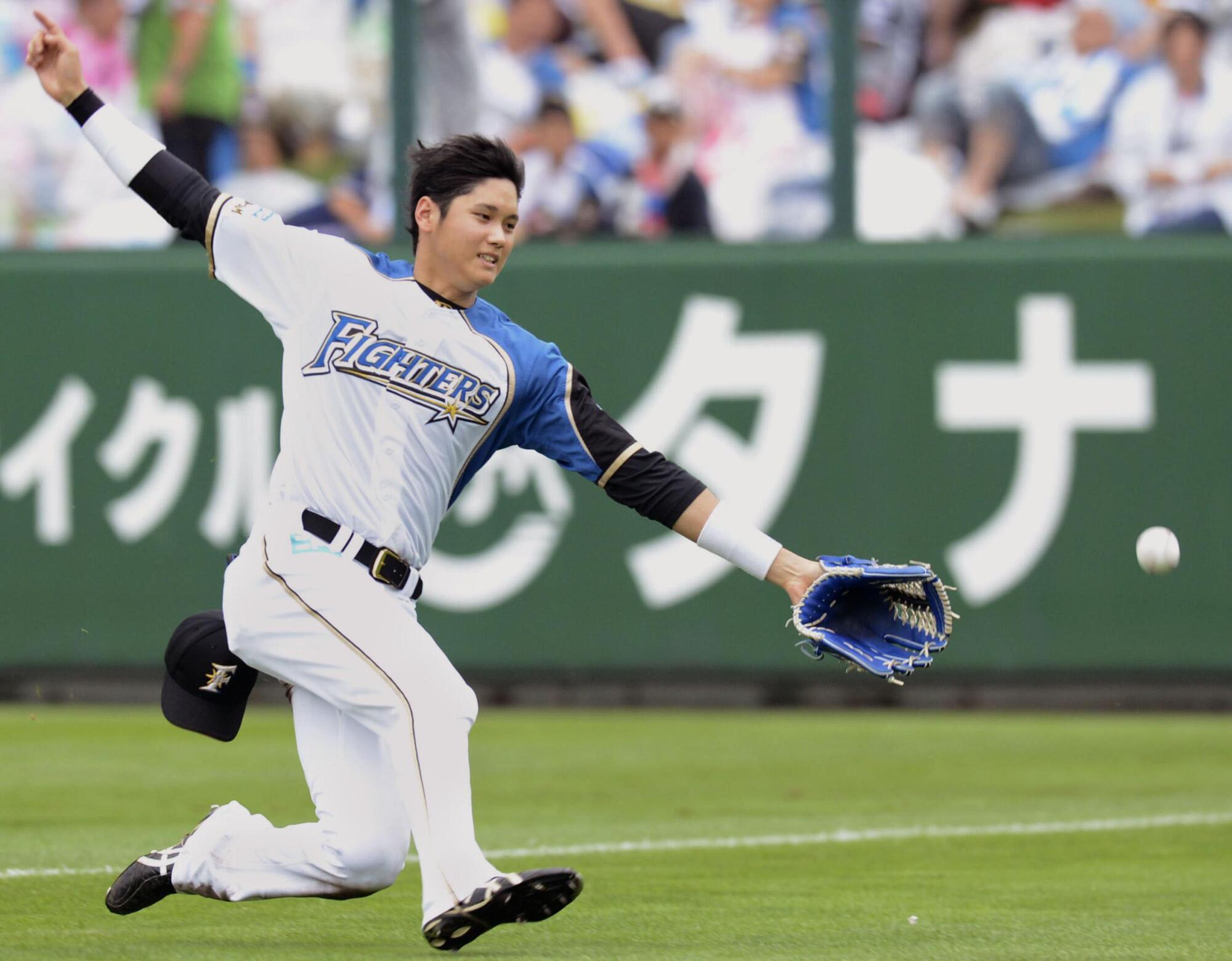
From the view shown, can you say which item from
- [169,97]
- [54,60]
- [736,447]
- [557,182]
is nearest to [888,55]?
[557,182]

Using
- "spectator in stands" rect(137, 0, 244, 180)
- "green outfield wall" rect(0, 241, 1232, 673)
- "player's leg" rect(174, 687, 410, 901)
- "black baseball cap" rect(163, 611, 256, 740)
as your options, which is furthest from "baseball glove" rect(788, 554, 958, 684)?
"spectator in stands" rect(137, 0, 244, 180)

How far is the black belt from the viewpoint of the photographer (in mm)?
4926

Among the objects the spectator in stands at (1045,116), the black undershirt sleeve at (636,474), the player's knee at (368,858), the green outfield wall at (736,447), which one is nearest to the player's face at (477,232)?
the black undershirt sleeve at (636,474)

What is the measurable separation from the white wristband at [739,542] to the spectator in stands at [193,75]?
7030 mm

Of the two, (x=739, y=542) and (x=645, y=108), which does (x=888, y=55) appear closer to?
(x=645, y=108)

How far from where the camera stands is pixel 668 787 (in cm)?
870

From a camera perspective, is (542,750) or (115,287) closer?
(542,750)

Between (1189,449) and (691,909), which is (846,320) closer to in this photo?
(1189,449)

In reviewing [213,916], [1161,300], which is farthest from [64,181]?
[213,916]

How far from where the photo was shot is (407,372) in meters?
4.97

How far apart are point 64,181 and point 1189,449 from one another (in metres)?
6.06

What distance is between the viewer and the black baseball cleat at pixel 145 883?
16.8ft

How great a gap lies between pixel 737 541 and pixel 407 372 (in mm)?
855

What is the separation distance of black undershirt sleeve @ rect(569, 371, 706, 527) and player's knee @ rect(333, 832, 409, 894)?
0.94m
